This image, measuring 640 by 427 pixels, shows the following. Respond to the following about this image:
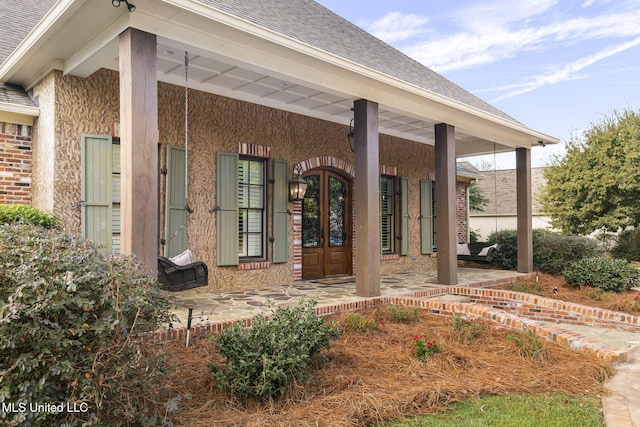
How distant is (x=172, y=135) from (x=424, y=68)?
6.25 metres

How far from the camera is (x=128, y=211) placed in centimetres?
391

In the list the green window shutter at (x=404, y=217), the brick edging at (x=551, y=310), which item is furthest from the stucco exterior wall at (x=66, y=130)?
the green window shutter at (x=404, y=217)

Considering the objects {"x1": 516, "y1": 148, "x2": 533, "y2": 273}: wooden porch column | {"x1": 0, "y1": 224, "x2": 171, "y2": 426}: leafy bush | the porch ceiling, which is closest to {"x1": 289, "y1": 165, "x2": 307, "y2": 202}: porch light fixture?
the porch ceiling

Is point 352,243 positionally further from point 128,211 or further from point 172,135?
point 128,211

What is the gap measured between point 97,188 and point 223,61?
7.58 feet

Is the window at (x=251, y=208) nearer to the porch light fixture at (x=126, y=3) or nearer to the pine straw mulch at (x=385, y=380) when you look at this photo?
the pine straw mulch at (x=385, y=380)

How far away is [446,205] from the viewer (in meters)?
7.56

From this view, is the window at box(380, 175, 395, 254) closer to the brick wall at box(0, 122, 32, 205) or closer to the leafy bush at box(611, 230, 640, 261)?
the brick wall at box(0, 122, 32, 205)

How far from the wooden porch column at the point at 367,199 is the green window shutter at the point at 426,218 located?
14.8 feet

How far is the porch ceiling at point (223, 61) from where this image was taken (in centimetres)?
412

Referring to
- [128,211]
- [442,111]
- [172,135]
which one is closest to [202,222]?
[172,135]

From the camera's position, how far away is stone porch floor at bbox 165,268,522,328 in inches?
190

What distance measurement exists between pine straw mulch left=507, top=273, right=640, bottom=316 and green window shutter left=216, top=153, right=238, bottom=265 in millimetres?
5443

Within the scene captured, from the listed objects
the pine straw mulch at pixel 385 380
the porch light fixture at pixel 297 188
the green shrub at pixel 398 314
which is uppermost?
the porch light fixture at pixel 297 188
